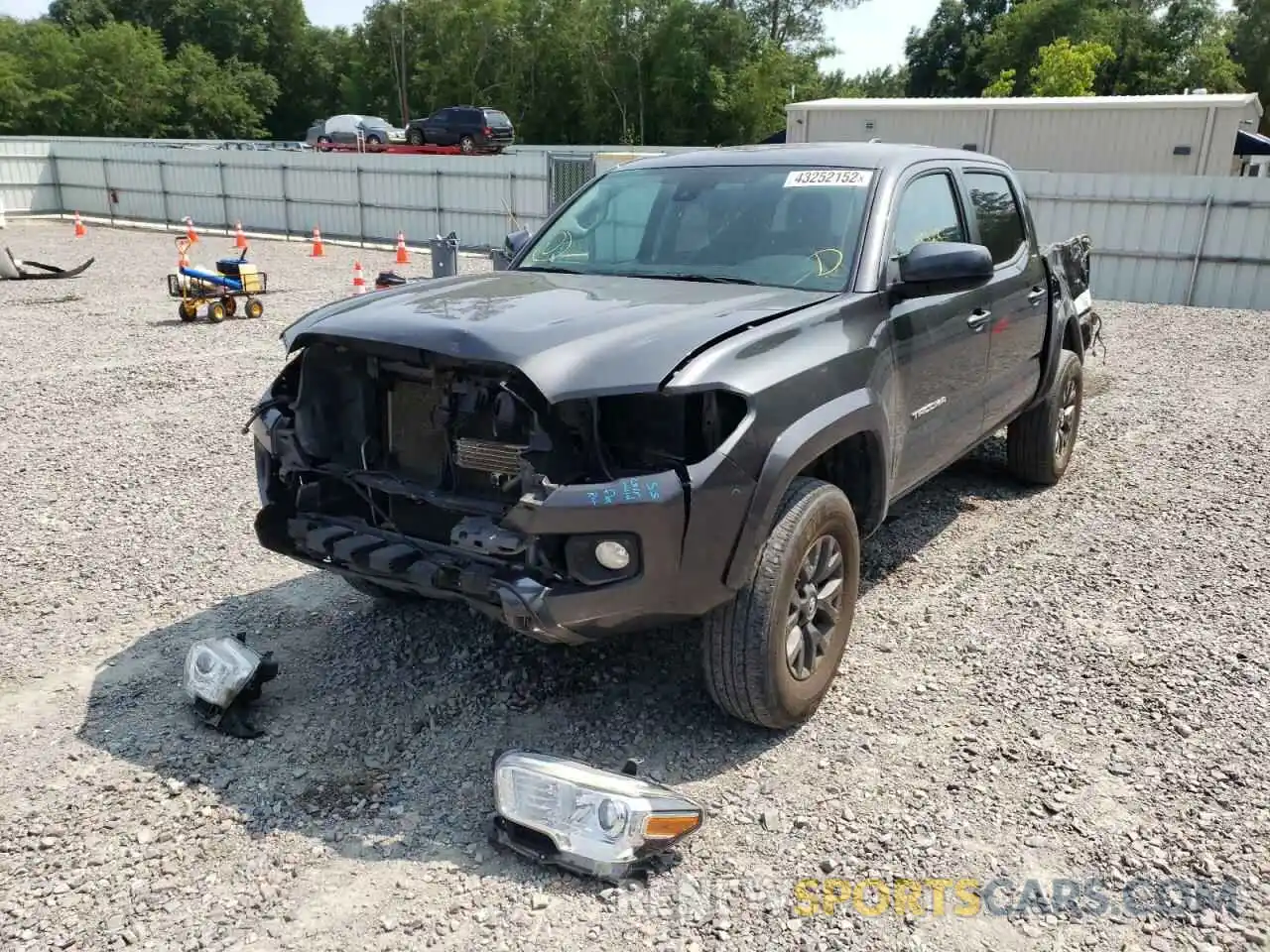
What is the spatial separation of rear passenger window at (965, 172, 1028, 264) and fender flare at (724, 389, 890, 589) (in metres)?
1.92

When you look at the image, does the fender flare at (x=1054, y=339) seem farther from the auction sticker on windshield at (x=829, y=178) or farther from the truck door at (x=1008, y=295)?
the auction sticker on windshield at (x=829, y=178)

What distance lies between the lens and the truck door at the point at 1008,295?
5105mm

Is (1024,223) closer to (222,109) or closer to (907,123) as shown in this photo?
(907,123)

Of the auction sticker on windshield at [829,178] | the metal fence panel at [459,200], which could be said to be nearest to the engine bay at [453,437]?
the auction sticker on windshield at [829,178]

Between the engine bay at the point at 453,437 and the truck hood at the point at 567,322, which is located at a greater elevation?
the truck hood at the point at 567,322

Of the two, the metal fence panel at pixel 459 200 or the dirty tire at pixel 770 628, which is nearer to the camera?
the dirty tire at pixel 770 628

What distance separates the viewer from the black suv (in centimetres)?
3797

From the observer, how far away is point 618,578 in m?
3.05

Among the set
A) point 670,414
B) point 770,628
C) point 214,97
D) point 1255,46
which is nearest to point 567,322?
point 670,414

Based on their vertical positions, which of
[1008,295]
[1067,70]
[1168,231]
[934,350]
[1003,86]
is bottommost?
[1168,231]

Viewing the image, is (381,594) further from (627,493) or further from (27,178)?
(27,178)

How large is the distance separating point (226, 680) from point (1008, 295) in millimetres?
4050

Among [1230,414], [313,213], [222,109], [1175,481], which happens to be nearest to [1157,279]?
[1230,414]

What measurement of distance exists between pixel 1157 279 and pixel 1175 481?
9887 millimetres
